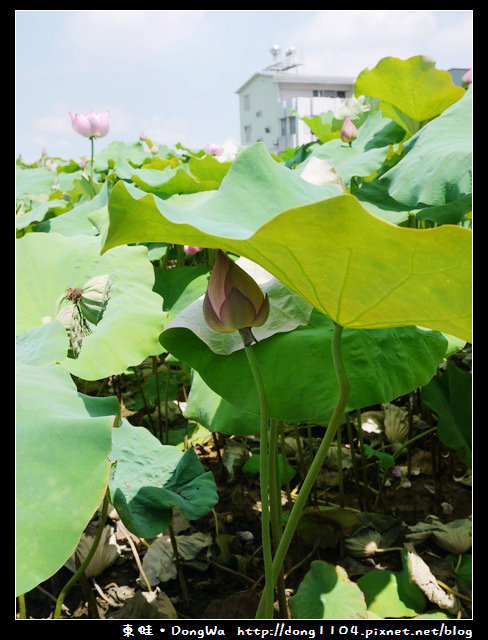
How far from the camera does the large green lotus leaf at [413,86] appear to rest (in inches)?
49.1

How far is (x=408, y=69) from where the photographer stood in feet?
4.14

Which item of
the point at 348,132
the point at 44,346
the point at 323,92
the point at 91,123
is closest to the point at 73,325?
the point at 44,346

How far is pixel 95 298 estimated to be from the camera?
3.36 ft

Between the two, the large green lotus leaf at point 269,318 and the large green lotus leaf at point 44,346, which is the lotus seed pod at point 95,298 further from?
the large green lotus leaf at point 269,318

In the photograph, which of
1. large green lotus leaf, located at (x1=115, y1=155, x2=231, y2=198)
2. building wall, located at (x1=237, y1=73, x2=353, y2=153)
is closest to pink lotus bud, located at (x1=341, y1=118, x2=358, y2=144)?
large green lotus leaf, located at (x1=115, y1=155, x2=231, y2=198)

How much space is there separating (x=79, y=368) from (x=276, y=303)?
368 millimetres

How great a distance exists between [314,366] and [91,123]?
1744mm

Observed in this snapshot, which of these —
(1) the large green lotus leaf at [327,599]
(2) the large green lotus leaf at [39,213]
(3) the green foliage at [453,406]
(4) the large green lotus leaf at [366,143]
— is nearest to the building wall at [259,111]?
(2) the large green lotus leaf at [39,213]

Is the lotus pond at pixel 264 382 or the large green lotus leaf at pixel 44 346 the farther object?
the large green lotus leaf at pixel 44 346

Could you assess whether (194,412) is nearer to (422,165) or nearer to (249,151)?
(249,151)

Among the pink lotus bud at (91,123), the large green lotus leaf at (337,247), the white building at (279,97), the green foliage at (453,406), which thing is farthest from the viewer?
the white building at (279,97)

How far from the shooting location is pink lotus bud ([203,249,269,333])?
0.60 metres

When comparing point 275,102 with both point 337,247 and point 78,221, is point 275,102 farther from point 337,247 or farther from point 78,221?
point 337,247

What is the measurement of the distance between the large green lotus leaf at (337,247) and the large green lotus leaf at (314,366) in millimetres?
151
